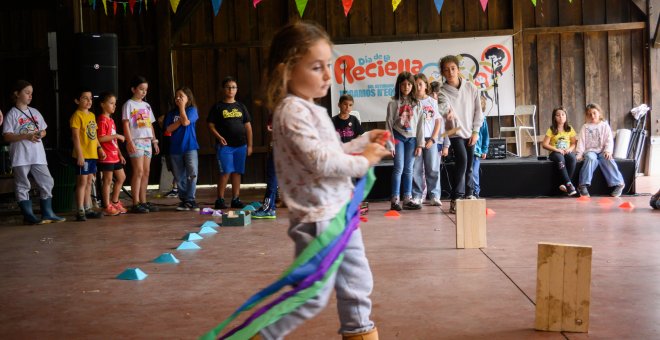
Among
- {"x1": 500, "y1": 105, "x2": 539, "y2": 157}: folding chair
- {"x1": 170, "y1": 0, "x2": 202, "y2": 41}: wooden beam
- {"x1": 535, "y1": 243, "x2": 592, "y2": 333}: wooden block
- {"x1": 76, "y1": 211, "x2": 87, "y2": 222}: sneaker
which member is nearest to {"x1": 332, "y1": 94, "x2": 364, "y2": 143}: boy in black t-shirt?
{"x1": 76, "y1": 211, "x2": 87, "y2": 222}: sneaker

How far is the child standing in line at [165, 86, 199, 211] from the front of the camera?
8.08 meters

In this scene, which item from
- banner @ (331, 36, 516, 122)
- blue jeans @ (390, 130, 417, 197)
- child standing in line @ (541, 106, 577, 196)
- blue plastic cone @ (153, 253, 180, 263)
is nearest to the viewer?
blue plastic cone @ (153, 253, 180, 263)

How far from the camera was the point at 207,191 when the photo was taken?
11.3 m

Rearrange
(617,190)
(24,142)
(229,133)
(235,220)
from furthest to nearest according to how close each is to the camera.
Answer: (617,190) < (229,133) < (24,142) < (235,220)

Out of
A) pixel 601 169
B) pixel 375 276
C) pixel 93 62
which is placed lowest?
pixel 375 276

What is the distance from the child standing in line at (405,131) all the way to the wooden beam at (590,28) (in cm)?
495

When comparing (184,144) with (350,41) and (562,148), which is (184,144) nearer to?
(562,148)

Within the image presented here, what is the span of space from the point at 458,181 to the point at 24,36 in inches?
329

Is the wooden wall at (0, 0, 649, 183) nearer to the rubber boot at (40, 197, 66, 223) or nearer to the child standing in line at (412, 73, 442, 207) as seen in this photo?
the child standing in line at (412, 73, 442, 207)

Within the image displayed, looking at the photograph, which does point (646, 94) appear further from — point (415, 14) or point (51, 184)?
point (51, 184)

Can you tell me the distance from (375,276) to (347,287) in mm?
1770

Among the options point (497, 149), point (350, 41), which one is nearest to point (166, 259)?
point (497, 149)

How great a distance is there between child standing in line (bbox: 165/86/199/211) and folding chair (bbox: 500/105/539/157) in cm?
542

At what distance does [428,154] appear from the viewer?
25.3 ft
